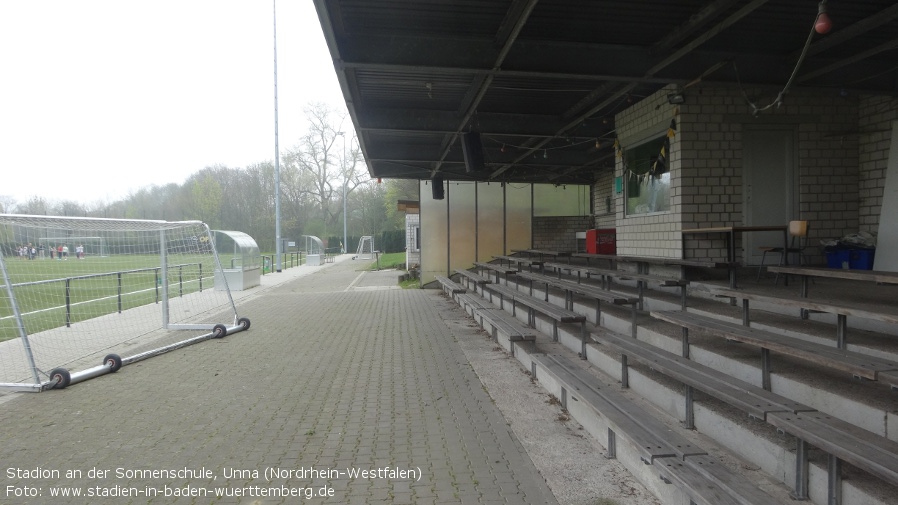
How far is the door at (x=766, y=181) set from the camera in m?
7.41

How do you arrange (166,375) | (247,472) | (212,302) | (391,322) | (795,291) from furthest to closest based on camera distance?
(212,302) → (391,322) → (166,375) → (795,291) → (247,472)

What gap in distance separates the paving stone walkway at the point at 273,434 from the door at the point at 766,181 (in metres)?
4.07

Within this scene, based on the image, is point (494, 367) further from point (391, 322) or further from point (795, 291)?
point (391, 322)

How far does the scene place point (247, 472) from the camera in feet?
13.1

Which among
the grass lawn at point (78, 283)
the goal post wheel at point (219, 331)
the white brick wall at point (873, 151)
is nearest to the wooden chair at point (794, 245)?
the white brick wall at point (873, 151)

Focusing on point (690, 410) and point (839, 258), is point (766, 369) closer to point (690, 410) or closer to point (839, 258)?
point (690, 410)

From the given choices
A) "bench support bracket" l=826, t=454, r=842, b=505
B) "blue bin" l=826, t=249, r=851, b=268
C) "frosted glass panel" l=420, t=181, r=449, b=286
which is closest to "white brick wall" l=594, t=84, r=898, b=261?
"blue bin" l=826, t=249, r=851, b=268

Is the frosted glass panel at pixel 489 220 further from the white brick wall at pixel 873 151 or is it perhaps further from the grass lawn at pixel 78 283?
the white brick wall at pixel 873 151

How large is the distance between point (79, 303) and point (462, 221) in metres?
10.1

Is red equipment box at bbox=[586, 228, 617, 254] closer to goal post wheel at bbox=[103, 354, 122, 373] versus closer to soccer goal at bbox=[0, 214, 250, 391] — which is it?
soccer goal at bbox=[0, 214, 250, 391]

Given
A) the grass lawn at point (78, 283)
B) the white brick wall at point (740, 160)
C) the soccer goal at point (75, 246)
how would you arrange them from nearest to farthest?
the white brick wall at point (740, 160), the soccer goal at point (75, 246), the grass lawn at point (78, 283)

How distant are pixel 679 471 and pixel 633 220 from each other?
636 centimetres

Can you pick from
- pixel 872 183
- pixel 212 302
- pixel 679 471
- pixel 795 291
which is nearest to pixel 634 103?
pixel 872 183

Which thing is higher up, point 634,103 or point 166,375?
point 634,103
